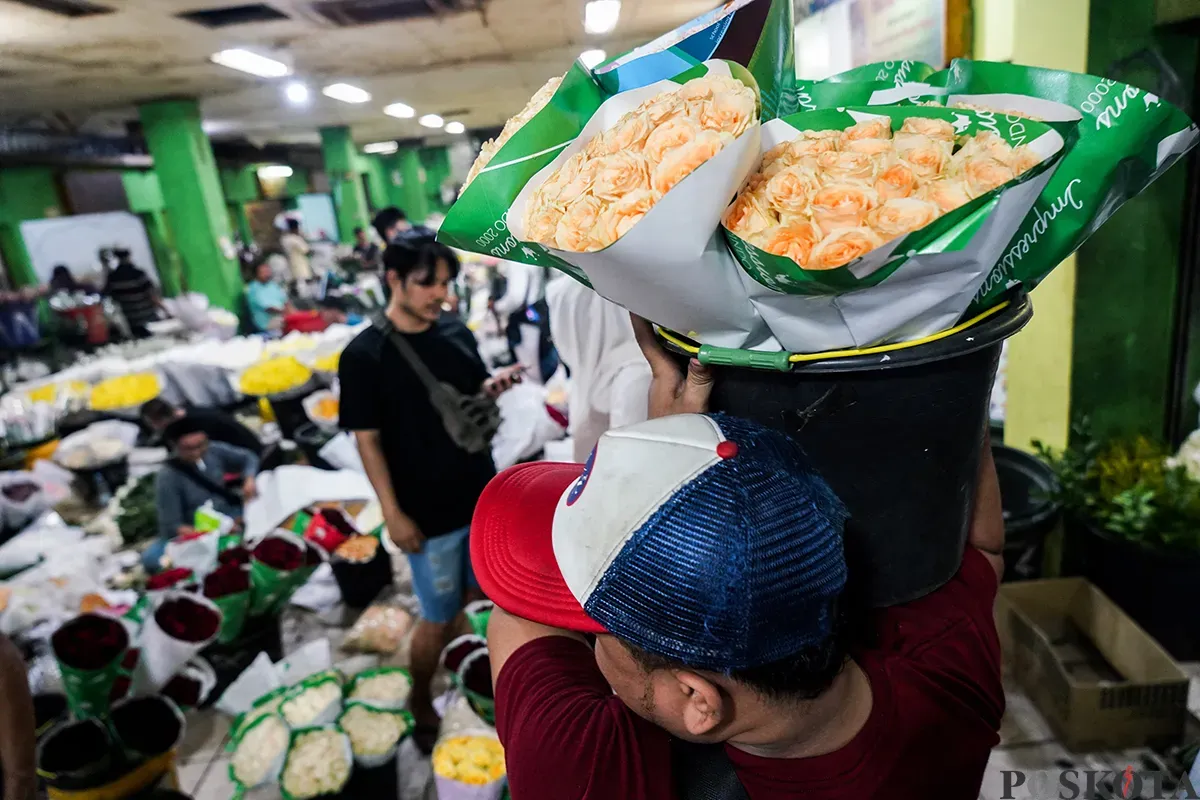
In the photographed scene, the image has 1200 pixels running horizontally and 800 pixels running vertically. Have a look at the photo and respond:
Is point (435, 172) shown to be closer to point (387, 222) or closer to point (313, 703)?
point (387, 222)

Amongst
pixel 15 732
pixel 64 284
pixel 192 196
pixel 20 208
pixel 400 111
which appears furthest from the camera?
pixel 400 111

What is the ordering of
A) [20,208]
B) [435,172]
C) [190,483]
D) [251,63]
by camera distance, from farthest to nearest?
[435,172] < [20,208] < [251,63] < [190,483]

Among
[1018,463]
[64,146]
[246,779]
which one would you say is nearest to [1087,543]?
[1018,463]

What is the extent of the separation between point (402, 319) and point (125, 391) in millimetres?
4806

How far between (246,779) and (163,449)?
3.95 meters

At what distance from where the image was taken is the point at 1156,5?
239 centimetres

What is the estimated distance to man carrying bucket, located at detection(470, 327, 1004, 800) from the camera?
2.48ft

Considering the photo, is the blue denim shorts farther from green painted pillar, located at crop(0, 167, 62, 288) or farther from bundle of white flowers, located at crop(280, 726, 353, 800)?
green painted pillar, located at crop(0, 167, 62, 288)

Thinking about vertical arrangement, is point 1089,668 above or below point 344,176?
below

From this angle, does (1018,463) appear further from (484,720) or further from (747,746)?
(747,746)

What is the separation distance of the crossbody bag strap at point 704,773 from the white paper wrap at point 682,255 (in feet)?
1.81

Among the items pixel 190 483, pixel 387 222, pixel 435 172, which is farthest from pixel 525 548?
pixel 435 172

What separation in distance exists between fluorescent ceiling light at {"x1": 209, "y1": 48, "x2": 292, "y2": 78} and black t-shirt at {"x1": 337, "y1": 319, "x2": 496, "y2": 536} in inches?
239

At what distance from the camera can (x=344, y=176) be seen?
16219 millimetres
